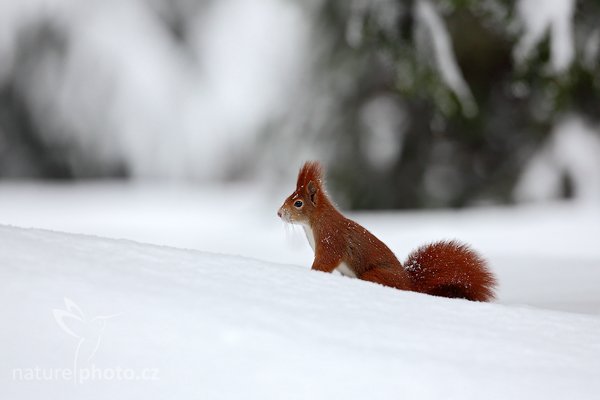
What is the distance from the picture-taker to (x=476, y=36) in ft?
14.7

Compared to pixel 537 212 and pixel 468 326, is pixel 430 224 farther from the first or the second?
pixel 468 326

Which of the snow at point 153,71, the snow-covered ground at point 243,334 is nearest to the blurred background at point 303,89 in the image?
the snow at point 153,71

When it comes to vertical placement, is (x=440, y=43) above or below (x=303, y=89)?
above

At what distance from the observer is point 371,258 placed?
184 cm

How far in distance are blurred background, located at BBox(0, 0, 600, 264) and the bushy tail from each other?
6.48 ft

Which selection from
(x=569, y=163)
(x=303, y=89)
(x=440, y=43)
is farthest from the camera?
(x=569, y=163)

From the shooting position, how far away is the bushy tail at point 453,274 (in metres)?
1.86

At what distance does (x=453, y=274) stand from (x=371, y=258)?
0.20 meters

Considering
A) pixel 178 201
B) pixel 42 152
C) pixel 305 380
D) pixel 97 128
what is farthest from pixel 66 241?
pixel 178 201

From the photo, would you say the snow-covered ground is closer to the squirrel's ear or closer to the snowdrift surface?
the snowdrift surface

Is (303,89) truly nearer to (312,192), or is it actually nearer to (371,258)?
(312,192)

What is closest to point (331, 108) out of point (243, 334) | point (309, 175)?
point (309, 175)

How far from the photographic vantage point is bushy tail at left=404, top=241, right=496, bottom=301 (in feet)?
6.09

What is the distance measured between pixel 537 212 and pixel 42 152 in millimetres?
2729
